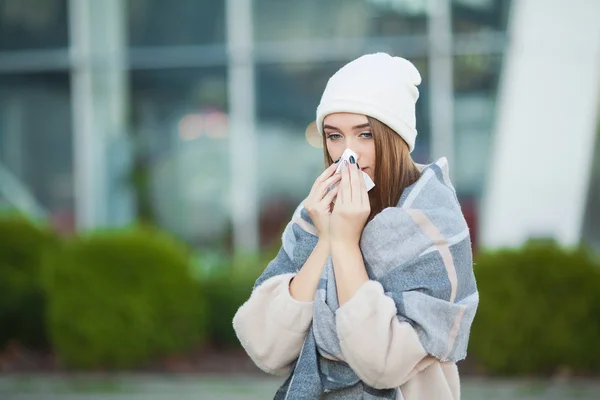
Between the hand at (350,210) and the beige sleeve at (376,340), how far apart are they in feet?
0.48

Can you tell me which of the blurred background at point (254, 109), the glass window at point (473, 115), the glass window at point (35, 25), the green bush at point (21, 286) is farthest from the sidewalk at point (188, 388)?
the glass window at point (35, 25)

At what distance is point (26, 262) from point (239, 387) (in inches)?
104

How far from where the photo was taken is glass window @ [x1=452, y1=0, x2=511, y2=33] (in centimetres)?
1104

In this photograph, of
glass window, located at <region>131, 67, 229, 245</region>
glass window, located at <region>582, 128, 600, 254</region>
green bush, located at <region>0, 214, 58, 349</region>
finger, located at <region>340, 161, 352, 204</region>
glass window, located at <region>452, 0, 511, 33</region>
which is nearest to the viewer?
finger, located at <region>340, 161, 352, 204</region>

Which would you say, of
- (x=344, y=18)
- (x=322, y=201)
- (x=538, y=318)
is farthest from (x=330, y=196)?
(x=344, y=18)

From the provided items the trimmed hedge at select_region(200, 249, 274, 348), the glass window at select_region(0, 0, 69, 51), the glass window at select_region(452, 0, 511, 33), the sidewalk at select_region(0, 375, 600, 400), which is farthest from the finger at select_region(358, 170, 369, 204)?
the glass window at select_region(0, 0, 69, 51)

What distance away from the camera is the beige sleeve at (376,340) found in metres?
2.20

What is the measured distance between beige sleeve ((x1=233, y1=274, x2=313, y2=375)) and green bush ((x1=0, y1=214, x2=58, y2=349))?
609cm

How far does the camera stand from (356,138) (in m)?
A: 2.42

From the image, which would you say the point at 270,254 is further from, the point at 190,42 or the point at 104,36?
the point at 104,36

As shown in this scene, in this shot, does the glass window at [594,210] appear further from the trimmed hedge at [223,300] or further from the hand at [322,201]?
the hand at [322,201]

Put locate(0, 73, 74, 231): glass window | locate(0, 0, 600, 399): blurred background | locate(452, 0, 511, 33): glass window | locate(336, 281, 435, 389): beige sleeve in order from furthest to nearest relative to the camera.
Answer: locate(0, 73, 74, 231): glass window, locate(452, 0, 511, 33): glass window, locate(0, 0, 600, 399): blurred background, locate(336, 281, 435, 389): beige sleeve

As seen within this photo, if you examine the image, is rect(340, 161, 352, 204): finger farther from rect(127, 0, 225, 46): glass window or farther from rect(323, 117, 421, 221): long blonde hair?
rect(127, 0, 225, 46): glass window

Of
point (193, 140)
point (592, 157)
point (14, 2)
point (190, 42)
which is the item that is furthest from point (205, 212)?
point (592, 157)
